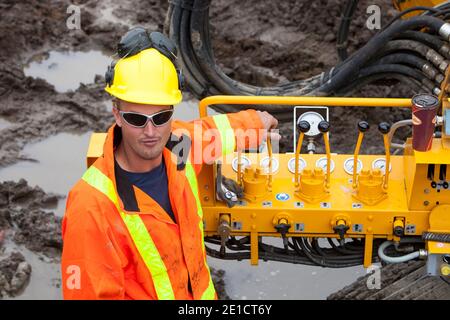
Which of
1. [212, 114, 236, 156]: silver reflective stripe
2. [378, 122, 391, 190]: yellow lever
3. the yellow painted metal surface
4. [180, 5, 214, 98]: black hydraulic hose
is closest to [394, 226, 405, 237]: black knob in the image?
[378, 122, 391, 190]: yellow lever

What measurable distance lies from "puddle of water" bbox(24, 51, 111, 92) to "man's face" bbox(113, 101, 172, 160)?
6.03 metres

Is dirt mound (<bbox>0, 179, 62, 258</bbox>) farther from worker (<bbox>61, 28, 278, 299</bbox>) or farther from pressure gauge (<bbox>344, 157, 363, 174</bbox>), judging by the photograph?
worker (<bbox>61, 28, 278, 299</bbox>)

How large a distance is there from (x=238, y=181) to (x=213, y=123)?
666 millimetres

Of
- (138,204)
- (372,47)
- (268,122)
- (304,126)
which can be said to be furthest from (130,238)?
(372,47)

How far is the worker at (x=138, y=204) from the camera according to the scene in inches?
151

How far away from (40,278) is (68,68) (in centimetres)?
372

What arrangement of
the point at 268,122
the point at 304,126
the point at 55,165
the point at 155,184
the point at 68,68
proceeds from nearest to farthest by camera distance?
the point at 155,184
the point at 268,122
the point at 304,126
the point at 55,165
the point at 68,68

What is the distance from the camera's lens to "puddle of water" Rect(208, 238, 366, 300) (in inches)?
281

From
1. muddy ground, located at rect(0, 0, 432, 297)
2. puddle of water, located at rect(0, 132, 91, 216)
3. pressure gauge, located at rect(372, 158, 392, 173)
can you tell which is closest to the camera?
pressure gauge, located at rect(372, 158, 392, 173)

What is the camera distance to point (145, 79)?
406 cm

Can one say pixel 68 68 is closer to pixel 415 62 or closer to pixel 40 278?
pixel 40 278

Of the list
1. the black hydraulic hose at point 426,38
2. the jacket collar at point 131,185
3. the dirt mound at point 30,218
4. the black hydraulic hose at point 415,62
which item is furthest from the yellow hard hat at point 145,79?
the dirt mound at point 30,218

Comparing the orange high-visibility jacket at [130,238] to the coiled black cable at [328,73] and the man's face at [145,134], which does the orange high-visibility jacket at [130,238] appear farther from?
the coiled black cable at [328,73]
